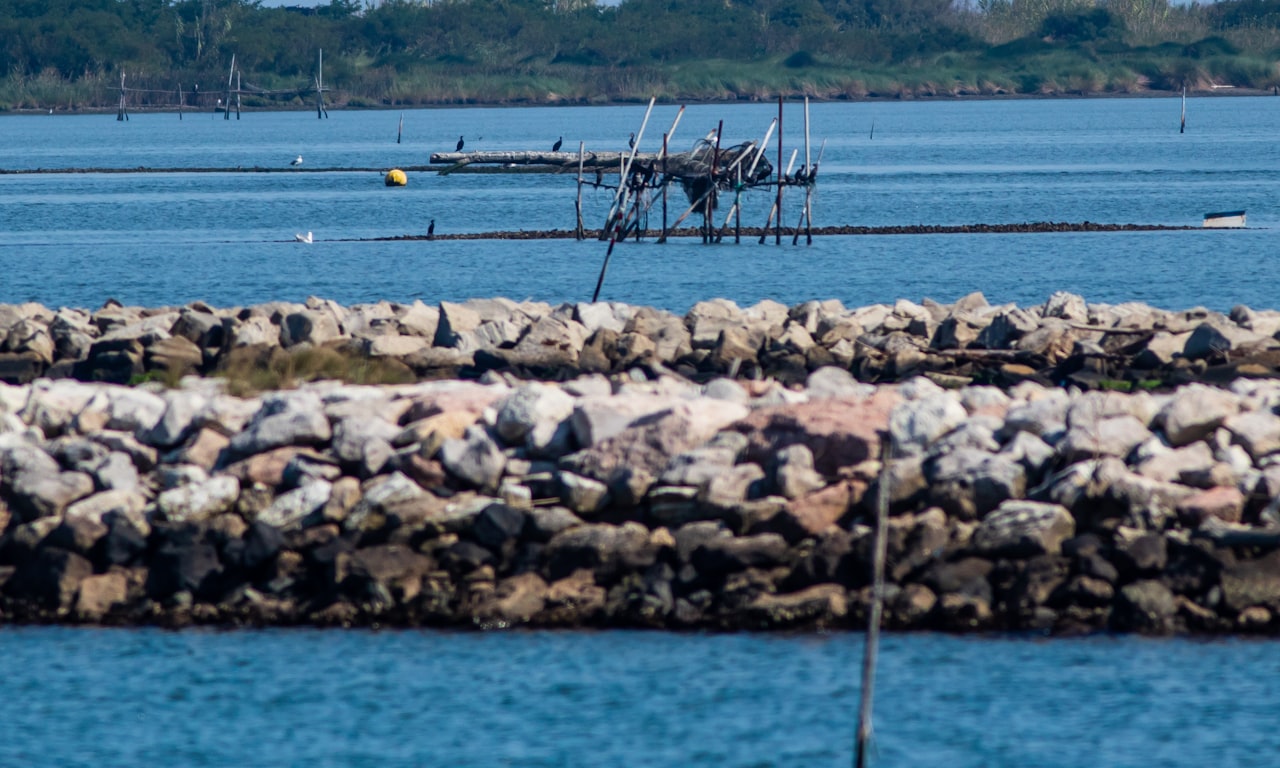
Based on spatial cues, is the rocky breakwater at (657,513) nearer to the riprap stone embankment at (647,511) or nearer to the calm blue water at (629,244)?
the riprap stone embankment at (647,511)

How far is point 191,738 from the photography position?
1128 cm

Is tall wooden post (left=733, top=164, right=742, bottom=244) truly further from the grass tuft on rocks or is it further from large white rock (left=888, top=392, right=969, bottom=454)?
large white rock (left=888, top=392, right=969, bottom=454)

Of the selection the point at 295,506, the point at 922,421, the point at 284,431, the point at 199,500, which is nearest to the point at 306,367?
the point at 284,431

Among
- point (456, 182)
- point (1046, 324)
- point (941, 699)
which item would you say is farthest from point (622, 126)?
point (941, 699)

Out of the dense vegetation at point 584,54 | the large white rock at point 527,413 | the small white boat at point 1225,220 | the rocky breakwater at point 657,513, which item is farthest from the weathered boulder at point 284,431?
the dense vegetation at point 584,54

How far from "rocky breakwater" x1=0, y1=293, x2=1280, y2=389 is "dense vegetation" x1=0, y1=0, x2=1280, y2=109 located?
144 m

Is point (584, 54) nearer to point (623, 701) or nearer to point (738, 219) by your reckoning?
point (738, 219)

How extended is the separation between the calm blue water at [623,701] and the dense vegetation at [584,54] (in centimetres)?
15355

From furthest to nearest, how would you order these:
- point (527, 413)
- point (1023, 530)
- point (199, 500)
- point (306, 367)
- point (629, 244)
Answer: point (629, 244), point (306, 367), point (527, 413), point (199, 500), point (1023, 530)

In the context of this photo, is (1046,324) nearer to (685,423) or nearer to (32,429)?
(685,423)

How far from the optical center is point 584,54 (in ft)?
577

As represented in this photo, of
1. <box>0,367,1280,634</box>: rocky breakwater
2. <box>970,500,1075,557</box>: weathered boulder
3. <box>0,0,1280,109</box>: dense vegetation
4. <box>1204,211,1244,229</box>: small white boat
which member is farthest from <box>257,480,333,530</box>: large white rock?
<box>0,0,1280,109</box>: dense vegetation

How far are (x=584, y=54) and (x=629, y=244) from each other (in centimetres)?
13289

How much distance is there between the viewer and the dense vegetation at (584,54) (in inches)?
6565
